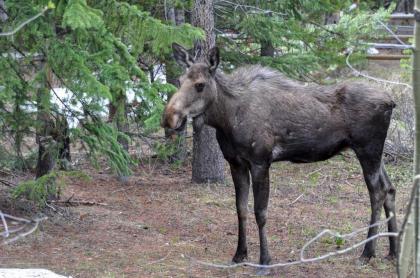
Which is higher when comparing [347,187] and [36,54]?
[36,54]

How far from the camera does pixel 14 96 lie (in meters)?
8.46

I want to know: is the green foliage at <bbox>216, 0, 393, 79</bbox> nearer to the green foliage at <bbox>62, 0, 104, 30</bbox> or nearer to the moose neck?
the moose neck

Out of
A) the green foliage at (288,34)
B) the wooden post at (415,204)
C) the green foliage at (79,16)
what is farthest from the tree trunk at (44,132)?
the wooden post at (415,204)

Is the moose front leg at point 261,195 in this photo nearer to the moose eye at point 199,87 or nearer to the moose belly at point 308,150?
the moose belly at point 308,150

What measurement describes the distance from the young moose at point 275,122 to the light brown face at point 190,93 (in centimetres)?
1

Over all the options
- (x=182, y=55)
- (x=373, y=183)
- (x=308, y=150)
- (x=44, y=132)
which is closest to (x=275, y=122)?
(x=308, y=150)

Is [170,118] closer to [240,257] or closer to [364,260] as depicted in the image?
[240,257]

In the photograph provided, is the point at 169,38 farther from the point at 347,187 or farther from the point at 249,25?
the point at 347,187

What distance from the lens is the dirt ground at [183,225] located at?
27.1 feet

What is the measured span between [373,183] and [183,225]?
293 centimetres

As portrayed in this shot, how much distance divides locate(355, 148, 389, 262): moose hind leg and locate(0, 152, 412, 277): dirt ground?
8.5 inches

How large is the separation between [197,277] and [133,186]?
498cm

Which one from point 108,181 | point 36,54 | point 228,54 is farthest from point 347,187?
point 36,54

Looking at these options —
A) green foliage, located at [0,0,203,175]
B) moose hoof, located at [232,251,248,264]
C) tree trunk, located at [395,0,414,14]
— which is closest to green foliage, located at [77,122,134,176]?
green foliage, located at [0,0,203,175]
